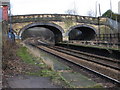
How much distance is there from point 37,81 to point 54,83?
0.78 m

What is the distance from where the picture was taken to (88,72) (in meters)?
13.0

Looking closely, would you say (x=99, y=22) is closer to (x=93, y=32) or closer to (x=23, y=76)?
(x=93, y=32)

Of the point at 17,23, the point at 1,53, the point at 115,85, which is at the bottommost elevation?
the point at 115,85

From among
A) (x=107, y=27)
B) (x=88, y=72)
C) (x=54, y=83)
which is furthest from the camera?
(x=107, y=27)

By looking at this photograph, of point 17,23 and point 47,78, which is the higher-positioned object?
point 17,23

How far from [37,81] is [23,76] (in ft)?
4.10

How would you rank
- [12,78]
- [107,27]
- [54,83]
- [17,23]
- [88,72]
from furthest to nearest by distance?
1. [107,27]
2. [17,23]
3. [88,72]
4. [12,78]
5. [54,83]

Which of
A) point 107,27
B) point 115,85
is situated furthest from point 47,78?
point 107,27

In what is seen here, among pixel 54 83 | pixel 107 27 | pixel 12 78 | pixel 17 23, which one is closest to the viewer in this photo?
pixel 54 83

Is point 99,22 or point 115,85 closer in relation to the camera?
point 115,85

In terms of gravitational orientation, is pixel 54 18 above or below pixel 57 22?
above

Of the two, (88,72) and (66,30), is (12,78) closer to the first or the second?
(88,72)

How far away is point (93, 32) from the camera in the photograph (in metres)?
55.2

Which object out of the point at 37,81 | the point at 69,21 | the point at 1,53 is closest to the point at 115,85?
the point at 37,81
